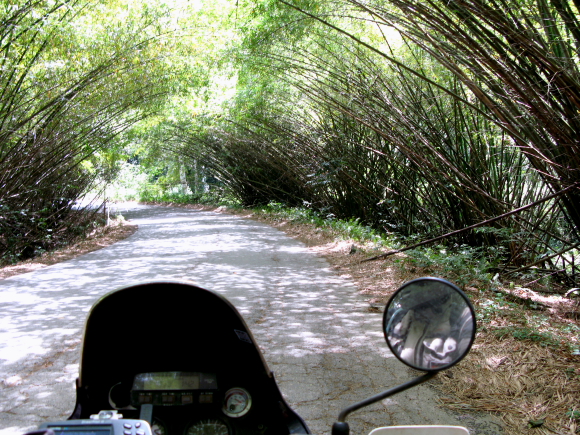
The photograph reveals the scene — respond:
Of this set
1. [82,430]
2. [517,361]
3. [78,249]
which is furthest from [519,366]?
[78,249]

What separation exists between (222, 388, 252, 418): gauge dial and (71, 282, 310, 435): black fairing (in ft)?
0.05

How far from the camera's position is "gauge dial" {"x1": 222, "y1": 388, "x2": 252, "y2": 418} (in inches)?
65.7

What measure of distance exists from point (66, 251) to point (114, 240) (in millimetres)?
1795

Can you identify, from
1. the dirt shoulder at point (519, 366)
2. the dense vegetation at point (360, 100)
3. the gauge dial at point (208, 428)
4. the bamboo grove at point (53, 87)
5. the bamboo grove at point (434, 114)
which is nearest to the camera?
the gauge dial at point (208, 428)

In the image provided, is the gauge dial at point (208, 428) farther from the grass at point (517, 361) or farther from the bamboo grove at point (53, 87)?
the bamboo grove at point (53, 87)

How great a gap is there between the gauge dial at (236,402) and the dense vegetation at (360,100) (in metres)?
2.42

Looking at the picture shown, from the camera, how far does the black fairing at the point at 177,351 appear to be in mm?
1661

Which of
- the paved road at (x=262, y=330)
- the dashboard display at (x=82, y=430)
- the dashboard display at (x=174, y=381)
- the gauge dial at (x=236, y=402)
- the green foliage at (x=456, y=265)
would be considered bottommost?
the paved road at (x=262, y=330)

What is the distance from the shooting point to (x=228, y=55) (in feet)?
33.3

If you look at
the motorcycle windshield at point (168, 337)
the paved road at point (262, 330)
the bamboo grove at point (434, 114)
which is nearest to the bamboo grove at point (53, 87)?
the paved road at point (262, 330)

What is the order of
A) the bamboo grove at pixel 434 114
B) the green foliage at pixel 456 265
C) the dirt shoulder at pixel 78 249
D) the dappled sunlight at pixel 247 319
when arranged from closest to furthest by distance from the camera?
1. the dappled sunlight at pixel 247 319
2. the bamboo grove at pixel 434 114
3. the green foliage at pixel 456 265
4. the dirt shoulder at pixel 78 249

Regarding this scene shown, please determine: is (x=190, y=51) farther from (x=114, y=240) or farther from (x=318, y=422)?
(x=318, y=422)

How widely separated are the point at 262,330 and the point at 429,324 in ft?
9.96

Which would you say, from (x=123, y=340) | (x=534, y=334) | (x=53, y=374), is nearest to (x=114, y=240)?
(x=53, y=374)
